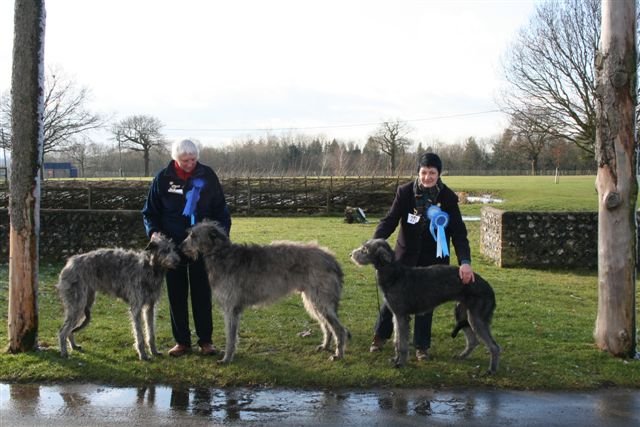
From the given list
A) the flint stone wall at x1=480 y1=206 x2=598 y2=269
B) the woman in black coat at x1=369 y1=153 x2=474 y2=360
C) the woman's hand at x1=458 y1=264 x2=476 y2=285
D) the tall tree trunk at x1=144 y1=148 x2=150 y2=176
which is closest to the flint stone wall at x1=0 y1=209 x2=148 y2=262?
the woman in black coat at x1=369 y1=153 x2=474 y2=360

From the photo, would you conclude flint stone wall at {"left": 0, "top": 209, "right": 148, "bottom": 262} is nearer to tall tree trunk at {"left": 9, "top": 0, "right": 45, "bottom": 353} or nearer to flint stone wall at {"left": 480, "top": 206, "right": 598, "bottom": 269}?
tall tree trunk at {"left": 9, "top": 0, "right": 45, "bottom": 353}

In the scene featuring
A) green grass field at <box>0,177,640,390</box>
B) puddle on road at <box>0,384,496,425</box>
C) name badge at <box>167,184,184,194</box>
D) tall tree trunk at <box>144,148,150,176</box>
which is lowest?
puddle on road at <box>0,384,496,425</box>

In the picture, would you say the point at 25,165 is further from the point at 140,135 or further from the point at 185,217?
the point at 140,135

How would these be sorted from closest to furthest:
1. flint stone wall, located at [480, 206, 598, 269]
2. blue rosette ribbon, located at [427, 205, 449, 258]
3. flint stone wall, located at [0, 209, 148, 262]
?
blue rosette ribbon, located at [427, 205, 449, 258]
flint stone wall, located at [480, 206, 598, 269]
flint stone wall, located at [0, 209, 148, 262]

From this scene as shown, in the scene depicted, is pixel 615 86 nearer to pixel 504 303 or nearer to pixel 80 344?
pixel 504 303

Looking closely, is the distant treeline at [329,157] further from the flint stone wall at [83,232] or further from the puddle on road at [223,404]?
the puddle on road at [223,404]

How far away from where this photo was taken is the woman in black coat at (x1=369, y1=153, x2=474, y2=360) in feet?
22.8

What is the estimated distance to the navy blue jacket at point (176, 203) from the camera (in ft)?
23.3

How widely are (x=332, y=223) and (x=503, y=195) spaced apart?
20700mm

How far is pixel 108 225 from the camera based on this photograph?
13.9m

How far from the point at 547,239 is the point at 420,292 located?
836cm

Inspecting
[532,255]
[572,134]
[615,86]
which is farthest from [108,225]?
[572,134]

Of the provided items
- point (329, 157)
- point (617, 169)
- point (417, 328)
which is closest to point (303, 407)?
point (417, 328)

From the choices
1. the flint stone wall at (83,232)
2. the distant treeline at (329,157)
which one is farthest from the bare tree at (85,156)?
the flint stone wall at (83,232)
